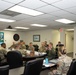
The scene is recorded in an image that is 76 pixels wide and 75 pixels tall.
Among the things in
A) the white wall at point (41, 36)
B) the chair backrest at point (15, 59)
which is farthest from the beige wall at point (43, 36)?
the chair backrest at point (15, 59)

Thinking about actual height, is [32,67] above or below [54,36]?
below

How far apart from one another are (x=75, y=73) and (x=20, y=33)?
33.7 feet

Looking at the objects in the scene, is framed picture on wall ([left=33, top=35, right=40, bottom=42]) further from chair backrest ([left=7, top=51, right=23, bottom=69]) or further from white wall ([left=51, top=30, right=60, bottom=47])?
chair backrest ([left=7, top=51, right=23, bottom=69])

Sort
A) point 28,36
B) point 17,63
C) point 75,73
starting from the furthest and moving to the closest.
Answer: point 28,36 < point 17,63 < point 75,73

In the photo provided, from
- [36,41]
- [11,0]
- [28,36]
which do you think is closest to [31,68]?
[11,0]

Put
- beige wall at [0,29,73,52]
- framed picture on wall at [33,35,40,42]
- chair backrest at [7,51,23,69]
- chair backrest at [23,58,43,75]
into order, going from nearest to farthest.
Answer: chair backrest at [23,58,43,75]
chair backrest at [7,51,23,69]
beige wall at [0,29,73,52]
framed picture on wall at [33,35,40,42]

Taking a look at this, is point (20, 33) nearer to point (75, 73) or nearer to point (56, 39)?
point (56, 39)

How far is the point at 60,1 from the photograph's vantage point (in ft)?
9.02

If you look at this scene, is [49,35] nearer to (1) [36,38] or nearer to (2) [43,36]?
(2) [43,36]

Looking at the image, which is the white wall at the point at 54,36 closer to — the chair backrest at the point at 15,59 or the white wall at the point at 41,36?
the white wall at the point at 41,36

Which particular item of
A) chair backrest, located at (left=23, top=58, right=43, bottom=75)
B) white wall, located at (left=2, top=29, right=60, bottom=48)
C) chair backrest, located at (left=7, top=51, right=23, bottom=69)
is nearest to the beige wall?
white wall, located at (left=2, top=29, right=60, bottom=48)

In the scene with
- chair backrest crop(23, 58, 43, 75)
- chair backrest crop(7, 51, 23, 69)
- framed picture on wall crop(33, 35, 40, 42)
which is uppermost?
framed picture on wall crop(33, 35, 40, 42)

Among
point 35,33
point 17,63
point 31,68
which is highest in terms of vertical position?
point 35,33

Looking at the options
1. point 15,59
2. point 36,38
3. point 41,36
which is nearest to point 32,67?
point 15,59
